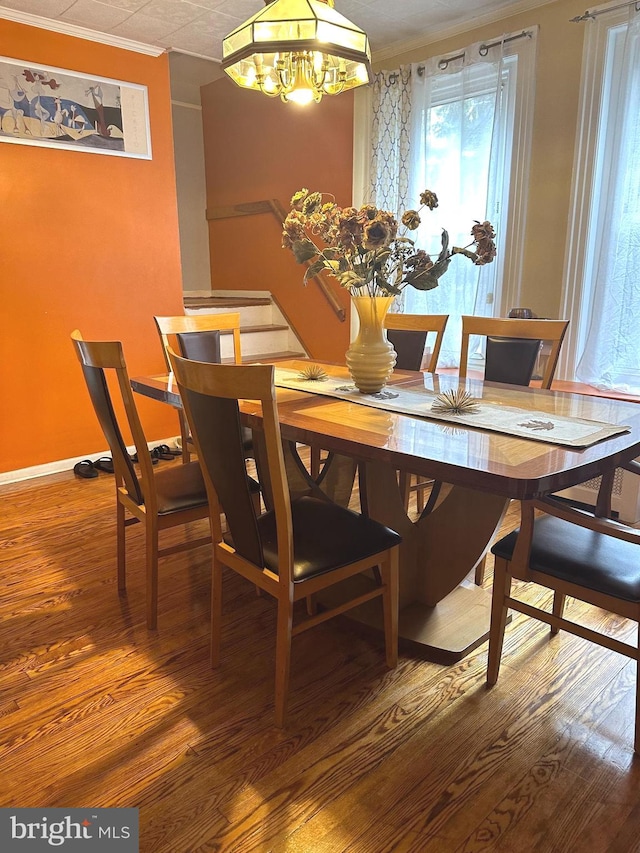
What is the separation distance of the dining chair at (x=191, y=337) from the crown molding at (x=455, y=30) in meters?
2.28

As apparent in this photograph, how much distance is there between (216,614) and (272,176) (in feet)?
13.4

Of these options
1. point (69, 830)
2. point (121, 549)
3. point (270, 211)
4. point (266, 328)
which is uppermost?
point (270, 211)

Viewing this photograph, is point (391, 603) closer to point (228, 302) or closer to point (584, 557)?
point (584, 557)

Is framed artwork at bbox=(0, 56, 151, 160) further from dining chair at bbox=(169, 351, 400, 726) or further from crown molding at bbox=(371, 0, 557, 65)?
dining chair at bbox=(169, 351, 400, 726)

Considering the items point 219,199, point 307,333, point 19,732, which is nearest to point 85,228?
point 307,333

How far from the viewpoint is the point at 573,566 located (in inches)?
59.5

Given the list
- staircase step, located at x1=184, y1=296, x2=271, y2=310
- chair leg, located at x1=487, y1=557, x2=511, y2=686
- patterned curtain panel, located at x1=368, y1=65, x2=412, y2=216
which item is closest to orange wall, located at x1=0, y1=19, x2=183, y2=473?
staircase step, located at x1=184, y1=296, x2=271, y2=310

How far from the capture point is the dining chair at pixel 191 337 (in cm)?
287

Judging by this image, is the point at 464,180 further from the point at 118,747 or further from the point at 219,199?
the point at 118,747

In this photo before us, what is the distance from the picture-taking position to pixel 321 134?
4.44 meters

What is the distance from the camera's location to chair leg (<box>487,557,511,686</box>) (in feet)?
5.37

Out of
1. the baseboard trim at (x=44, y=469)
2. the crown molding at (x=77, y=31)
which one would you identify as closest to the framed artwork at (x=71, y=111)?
the crown molding at (x=77, y=31)

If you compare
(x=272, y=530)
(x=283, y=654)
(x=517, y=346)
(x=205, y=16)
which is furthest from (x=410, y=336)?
(x=205, y=16)

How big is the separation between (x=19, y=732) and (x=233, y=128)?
5074mm
